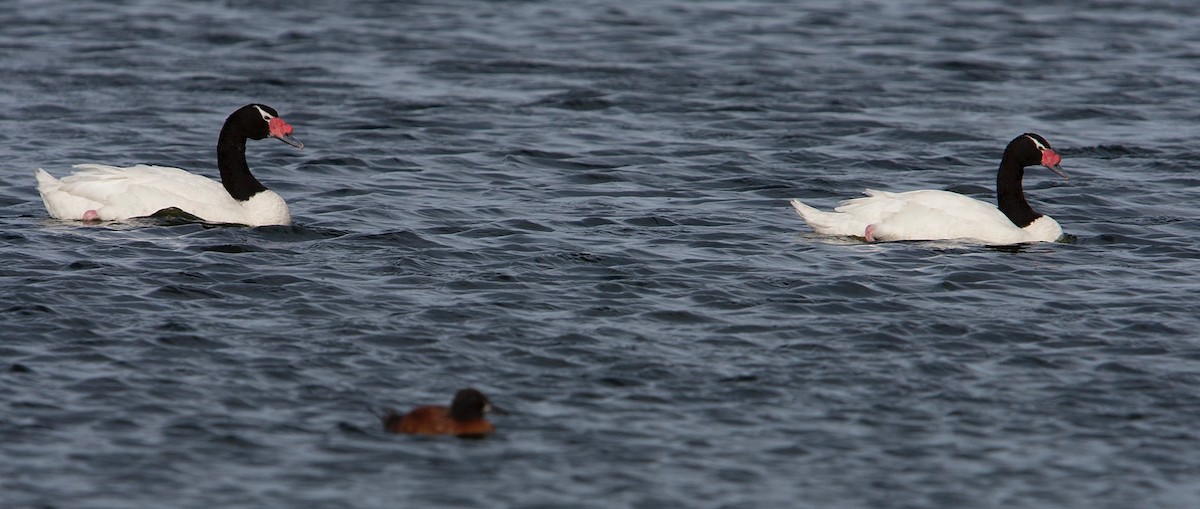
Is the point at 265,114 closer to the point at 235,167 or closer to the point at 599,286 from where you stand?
the point at 235,167

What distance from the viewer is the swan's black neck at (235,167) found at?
55.2 ft

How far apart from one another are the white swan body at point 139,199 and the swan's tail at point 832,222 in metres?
5.16

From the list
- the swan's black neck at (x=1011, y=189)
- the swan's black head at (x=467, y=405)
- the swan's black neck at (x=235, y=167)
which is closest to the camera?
the swan's black head at (x=467, y=405)

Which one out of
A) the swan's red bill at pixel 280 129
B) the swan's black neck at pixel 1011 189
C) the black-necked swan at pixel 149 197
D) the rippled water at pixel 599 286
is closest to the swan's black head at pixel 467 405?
the rippled water at pixel 599 286

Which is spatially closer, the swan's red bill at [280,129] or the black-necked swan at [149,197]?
the black-necked swan at [149,197]

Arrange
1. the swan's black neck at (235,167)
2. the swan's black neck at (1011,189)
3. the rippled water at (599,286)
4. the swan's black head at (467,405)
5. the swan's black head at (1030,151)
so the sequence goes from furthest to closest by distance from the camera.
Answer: the swan's black head at (1030,151), the swan's black neck at (1011,189), the swan's black neck at (235,167), the swan's black head at (467,405), the rippled water at (599,286)

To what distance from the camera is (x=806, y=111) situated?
2458 cm

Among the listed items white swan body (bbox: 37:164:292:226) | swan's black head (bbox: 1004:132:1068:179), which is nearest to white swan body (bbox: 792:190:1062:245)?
swan's black head (bbox: 1004:132:1068:179)

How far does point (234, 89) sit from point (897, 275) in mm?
13025

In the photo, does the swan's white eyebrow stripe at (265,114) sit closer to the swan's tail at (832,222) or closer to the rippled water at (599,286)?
the rippled water at (599,286)

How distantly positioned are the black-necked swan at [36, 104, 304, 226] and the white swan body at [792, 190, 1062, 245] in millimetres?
5402

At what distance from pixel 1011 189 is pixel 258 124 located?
25.4ft

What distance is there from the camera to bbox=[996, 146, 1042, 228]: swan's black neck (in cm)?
1709

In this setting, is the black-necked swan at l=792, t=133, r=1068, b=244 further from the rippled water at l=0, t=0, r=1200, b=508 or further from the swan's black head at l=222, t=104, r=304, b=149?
the swan's black head at l=222, t=104, r=304, b=149
